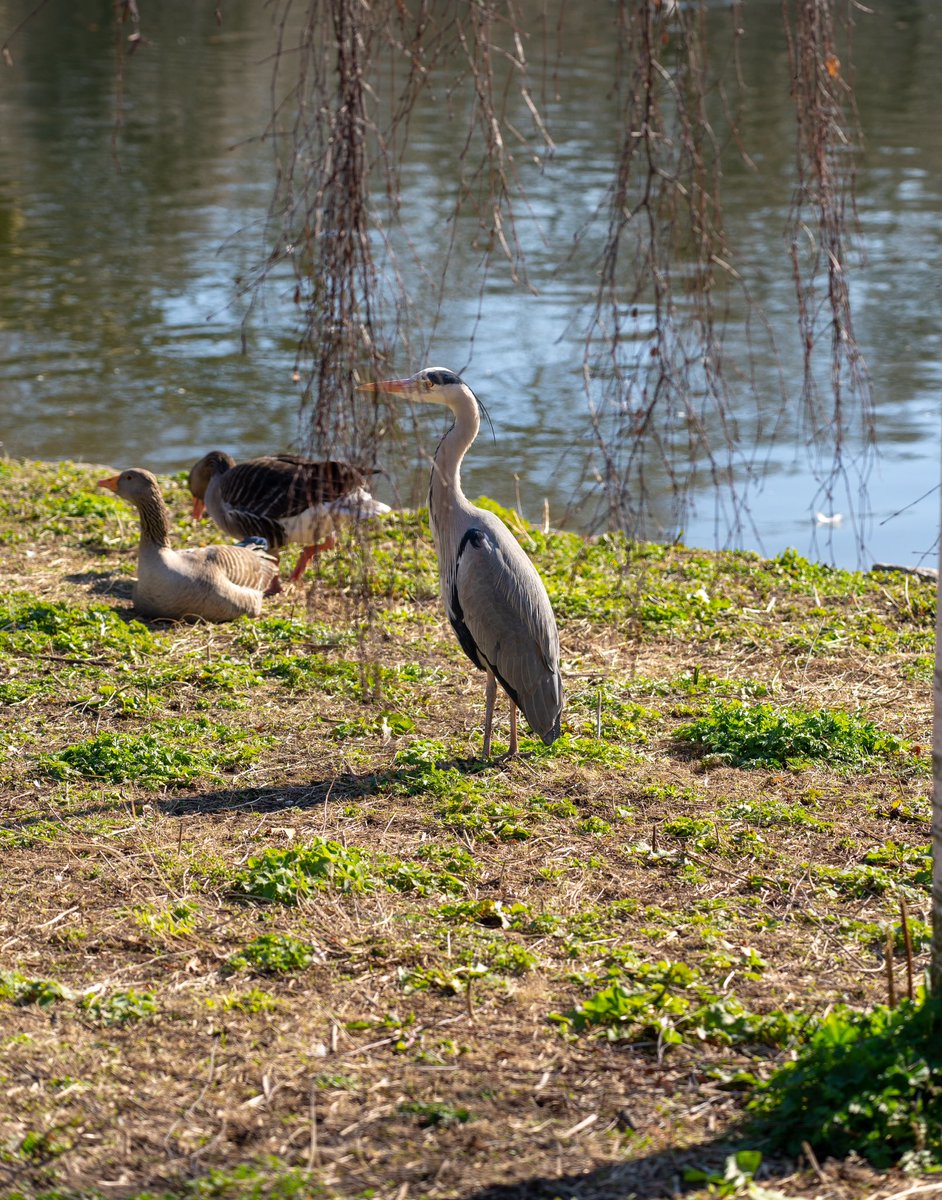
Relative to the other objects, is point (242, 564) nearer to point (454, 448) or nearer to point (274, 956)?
point (454, 448)

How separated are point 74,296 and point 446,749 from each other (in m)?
12.1

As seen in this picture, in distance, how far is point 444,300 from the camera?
1625 cm

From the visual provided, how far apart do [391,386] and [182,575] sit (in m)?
2.80

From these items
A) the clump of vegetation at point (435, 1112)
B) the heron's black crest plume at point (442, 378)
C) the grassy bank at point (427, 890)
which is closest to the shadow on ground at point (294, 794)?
the grassy bank at point (427, 890)

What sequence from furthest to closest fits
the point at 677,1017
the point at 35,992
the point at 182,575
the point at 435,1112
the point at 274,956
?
the point at 182,575 < the point at 274,956 < the point at 35,992 < the point at 677,1017 < the point at 435,1112

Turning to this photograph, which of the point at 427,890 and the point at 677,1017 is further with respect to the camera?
the point at 427,890

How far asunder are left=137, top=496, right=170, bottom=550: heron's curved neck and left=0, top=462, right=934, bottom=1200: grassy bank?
0.48m

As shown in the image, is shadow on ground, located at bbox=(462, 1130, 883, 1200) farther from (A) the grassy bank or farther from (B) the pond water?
(B) the pond water

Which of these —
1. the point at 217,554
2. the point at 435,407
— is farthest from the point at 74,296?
the point at 217,554

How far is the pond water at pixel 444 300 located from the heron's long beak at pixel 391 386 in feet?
0.56

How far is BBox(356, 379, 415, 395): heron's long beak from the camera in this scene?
4199 mm

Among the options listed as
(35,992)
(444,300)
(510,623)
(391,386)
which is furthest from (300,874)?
(444,300)

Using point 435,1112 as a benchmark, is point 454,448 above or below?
above

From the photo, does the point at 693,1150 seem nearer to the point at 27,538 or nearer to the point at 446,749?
the point at 446,749
